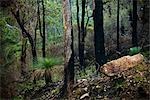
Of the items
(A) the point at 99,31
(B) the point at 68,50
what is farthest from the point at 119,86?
(A) the point at 99,31

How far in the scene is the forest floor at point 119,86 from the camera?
32.2ft

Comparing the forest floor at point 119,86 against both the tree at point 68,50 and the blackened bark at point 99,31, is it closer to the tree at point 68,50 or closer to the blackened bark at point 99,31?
the tree at point 68,50

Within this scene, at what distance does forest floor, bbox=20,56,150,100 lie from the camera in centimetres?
983

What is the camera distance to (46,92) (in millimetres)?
14656

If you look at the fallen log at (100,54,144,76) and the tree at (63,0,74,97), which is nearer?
the fallen log at (100,54,144,76)

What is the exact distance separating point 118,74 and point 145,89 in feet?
4.94

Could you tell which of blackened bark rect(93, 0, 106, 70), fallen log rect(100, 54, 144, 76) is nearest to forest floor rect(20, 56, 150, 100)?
fallen log rect(100, 54, 144, 76)

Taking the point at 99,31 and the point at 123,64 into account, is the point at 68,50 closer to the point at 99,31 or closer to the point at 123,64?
the point at 123,64

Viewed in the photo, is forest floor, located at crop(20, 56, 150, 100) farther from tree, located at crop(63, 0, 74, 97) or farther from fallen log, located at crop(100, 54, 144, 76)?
tree, located at crop(63, 0, 74, 97)

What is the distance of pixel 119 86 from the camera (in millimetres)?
10492

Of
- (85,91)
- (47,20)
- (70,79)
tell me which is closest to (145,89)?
(85,91)

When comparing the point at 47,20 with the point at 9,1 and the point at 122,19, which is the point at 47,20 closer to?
the point at 122,19

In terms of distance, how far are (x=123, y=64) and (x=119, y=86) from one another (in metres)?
0.88

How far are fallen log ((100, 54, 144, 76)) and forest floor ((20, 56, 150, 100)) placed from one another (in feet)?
0.49
